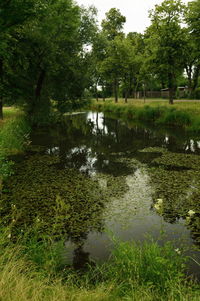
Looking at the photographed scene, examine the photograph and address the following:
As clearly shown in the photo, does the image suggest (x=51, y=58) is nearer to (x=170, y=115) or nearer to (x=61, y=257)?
(x=170, y=115)

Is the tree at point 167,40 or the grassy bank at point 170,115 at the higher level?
the tree at point 167,40

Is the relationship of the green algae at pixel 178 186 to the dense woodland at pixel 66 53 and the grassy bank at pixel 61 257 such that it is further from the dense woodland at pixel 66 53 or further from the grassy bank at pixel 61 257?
the dense woodland at pixel 66 53

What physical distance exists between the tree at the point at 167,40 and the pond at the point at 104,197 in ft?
55.4

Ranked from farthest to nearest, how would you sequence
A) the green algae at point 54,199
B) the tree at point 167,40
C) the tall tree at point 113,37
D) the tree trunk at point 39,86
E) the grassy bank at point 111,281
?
the tall tree at point 113,37 < the tree at point 167,40 < the tree trunk at point 39,86 < the green algae at point 54,199 < the grassy bank at point 111,281

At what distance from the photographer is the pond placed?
6.73 metres

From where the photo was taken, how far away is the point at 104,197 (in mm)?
9758

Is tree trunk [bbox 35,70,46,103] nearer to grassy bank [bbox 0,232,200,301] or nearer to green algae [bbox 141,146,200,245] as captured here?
green algae [bbox 141,146,200,245]

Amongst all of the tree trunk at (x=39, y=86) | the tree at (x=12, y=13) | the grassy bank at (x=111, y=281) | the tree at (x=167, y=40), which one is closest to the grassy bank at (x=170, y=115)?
the tree at (x=167, y=40)

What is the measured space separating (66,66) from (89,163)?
1703cm

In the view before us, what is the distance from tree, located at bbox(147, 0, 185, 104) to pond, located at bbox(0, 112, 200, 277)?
1690cm

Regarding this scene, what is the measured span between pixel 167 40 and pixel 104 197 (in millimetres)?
28578

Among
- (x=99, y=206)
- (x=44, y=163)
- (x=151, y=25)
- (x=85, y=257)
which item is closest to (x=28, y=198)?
(x=99, y=206)

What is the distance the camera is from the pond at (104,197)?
6.73m

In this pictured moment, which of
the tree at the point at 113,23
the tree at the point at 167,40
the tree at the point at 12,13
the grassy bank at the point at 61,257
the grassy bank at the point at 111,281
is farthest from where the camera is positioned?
the tree at the point at 113,23
